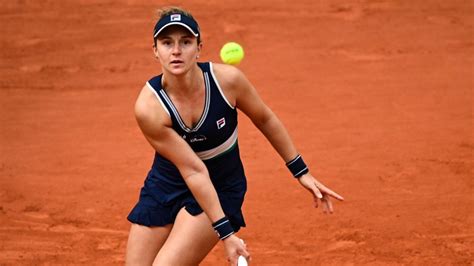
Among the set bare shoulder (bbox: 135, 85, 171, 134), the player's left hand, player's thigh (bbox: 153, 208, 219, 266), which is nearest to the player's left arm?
the player's left hand

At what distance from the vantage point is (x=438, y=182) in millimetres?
8211

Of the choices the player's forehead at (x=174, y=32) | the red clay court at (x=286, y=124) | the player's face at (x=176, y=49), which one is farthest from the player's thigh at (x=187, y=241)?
the red clay court at (x=286, y=124)

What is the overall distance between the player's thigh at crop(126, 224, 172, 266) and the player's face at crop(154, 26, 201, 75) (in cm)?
99

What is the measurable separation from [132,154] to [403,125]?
2788mm

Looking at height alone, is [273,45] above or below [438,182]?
above

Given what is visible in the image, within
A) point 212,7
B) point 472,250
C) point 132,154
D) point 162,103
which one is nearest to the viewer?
point 162,103

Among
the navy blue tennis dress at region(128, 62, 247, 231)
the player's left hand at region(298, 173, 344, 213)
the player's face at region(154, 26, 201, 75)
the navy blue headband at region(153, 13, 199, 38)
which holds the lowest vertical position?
the player's left hand at region(298, 173, 344, 213)

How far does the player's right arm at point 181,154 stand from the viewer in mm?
4934

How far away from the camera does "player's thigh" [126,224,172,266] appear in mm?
5281

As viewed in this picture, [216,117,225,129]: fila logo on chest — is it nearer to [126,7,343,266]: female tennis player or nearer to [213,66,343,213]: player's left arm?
[126,7,343,266]: female tennis player

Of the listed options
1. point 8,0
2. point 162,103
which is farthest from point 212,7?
point 162,103

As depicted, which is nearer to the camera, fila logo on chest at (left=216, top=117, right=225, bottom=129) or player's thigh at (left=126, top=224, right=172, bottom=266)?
fila logo on chest at (left=216, top=117, right=225, bottom=129)

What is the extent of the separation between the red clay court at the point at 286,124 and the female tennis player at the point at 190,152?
1879 millimetres

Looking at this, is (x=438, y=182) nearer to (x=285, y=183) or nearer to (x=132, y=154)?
(x=285, y=183)
